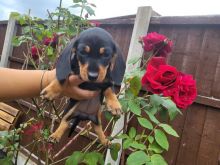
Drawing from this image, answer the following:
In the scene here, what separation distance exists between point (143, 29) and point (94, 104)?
162 cm

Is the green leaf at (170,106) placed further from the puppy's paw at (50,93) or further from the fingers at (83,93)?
the puppy's paw at (50,93)

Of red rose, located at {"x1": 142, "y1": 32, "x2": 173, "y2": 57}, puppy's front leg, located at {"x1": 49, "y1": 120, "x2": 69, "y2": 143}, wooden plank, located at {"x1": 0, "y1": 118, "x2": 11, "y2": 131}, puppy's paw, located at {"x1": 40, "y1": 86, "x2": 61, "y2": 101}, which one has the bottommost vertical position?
wooden plank, located at {"x1": 0, "y1": 118, "x2": 11, "y2": 131}

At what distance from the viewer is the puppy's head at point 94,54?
78 cm

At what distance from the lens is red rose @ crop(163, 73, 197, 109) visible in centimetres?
132

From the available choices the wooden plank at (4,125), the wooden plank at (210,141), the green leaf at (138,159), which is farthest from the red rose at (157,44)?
the wooden plank at (4,125)

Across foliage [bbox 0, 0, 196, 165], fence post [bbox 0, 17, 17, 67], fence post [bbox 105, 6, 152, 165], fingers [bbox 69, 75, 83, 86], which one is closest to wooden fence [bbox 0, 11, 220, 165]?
fence post [bbox 105, 6, 152, 165]

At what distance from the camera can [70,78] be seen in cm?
87

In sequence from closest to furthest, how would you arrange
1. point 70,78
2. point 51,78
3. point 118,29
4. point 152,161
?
point 70,78 → point 51,78 → point 152,161 → point 118,29

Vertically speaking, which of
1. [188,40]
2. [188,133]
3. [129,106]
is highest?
[188,40]

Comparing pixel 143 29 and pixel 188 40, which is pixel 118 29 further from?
pixel 188 40

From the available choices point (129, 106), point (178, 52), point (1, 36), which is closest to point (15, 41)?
point (178, 52)

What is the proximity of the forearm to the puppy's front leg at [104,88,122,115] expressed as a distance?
8.8 inches

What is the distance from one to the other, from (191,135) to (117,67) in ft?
4.55

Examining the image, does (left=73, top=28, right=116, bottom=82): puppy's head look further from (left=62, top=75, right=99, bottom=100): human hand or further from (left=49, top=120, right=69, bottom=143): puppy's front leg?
(left=49, top=120, right=69, bottom=143): puppy's front leg
